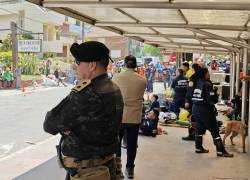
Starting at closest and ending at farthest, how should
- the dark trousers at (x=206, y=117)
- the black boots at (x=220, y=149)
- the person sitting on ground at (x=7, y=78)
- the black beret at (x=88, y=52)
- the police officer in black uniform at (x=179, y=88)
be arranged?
the black beret at (x=88, y=52), the dark trousers at (x=206, y=117), the black boots at (x=220, y=149), the police officer in black uniform at (x=179, y=88), the person sitting on ground at (x=7, y=78)

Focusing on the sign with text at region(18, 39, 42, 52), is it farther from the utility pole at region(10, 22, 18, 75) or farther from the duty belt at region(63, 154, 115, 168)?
the duty belt at region(63, 154, 115, 168)

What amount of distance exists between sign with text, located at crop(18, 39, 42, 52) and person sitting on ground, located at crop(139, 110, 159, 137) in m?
19.9

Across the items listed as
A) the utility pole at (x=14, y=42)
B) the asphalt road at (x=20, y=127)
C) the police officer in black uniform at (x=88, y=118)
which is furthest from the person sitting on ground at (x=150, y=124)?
the utility pole at (x=14, y=42)

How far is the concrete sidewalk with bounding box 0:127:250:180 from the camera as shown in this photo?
18.4ft

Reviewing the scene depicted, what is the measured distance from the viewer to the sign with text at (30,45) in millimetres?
27156

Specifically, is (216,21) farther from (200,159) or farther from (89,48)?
(89,48)

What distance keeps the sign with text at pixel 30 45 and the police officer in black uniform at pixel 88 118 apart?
25.3m

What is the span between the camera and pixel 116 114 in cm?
256

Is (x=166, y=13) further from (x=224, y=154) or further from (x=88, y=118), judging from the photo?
(x=88, y=118)

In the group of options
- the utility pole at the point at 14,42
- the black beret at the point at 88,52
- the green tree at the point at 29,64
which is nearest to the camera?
the black beret at the point at 88,52

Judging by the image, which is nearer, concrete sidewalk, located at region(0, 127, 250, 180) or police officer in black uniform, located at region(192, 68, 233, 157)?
concrete sidewalk, located at region(0, 127, 250, 180)

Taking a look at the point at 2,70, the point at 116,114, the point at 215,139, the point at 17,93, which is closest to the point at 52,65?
the point at 2,70

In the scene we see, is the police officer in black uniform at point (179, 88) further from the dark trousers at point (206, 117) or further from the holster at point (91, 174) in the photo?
the holster at point (91, 174)

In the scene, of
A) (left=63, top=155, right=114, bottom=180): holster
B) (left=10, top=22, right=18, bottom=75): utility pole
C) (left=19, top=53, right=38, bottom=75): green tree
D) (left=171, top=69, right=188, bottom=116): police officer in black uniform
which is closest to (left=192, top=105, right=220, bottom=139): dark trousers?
(left=171, top=69, right=188, bottom=116): police officer in black uniform
